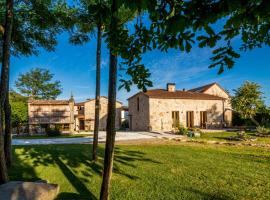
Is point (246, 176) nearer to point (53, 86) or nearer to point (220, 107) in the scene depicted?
point (220, 107)

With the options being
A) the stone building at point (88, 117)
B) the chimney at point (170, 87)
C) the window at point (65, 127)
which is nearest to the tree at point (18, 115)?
the window at point (65, 127)

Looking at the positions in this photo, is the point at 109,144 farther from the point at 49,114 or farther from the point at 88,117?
the point at 88,117

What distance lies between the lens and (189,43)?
8.23 ft

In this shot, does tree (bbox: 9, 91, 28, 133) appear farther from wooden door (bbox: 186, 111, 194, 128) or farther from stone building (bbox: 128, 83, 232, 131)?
wooden door (bbox: 186, 111, 194, 128)

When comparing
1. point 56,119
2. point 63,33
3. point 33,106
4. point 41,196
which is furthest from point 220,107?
point 41,196

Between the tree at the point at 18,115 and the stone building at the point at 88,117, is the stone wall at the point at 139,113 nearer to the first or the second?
the stone building at the point at 88,117

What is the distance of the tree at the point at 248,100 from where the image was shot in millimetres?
28203

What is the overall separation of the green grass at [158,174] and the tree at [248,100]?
16615 millimetres

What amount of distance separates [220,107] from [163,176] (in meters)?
29.3

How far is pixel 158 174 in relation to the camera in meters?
9.00

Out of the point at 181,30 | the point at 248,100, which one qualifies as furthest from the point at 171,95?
the point at 181,30

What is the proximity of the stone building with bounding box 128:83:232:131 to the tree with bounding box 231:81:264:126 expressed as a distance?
5452mm

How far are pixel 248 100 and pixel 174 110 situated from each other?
31.0 ft

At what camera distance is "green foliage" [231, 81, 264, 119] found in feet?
92.5
